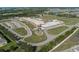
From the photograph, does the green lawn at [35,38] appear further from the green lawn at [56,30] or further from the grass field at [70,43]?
the grass field at [70,43]

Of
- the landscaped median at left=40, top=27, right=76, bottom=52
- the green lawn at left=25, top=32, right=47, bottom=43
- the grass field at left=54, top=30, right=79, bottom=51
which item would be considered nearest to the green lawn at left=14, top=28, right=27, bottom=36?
the green lawn at left=25, top=32, right=47, bottom=43

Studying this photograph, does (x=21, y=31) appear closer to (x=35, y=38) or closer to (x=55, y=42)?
(x=35, y=38)

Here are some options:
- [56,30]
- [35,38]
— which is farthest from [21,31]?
[56,30]

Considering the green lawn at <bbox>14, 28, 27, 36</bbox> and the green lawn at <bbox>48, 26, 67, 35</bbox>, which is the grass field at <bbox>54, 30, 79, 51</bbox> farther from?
the green lawn at <bbox>14, 28, 27, 36</bbox>

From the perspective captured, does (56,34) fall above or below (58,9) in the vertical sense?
below

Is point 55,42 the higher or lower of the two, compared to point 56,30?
lower

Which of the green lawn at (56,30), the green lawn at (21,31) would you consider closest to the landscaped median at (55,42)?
the green lawn at (56,30)

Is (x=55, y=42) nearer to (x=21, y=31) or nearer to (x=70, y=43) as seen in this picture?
(x=70, y=43)

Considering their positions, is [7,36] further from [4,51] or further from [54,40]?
[54,40]

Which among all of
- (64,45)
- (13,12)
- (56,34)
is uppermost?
(13,12)
